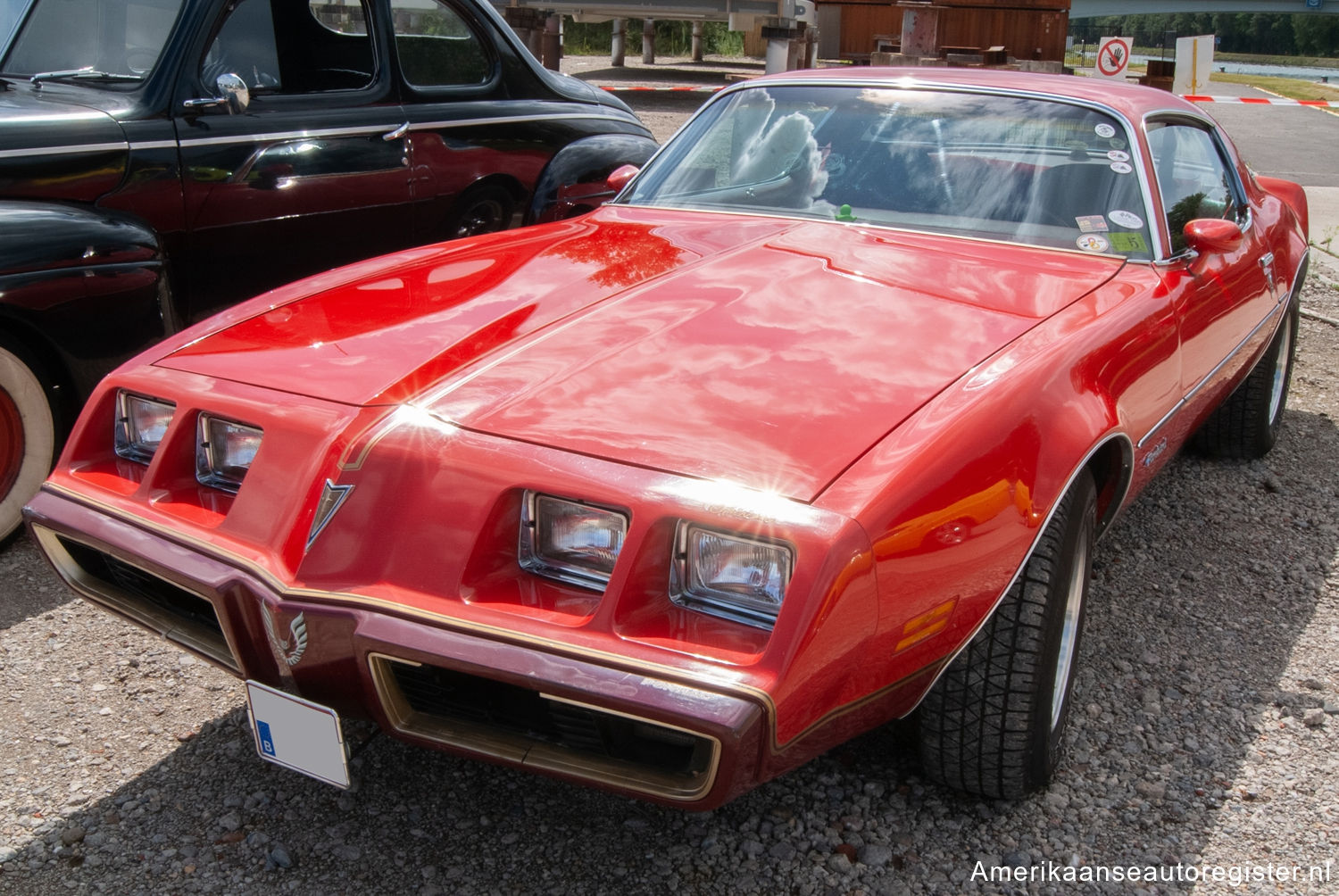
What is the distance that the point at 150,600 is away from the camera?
2.25 meters

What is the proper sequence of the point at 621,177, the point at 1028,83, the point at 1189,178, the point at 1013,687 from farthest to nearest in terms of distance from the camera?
the point at 621,177
the point at 1189,178
the point at 1028,83
the point at 1013,687

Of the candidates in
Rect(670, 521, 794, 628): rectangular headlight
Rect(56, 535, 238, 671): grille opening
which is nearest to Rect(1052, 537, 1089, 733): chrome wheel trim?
Rect(670, 521, 794, 628): rectangular headlight

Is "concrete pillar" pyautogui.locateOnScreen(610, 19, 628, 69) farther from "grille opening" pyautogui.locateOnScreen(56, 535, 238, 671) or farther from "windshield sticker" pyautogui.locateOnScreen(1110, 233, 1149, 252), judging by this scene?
"grille opening" pyautogui.locateOnScreen(56, 535, 238, 671)

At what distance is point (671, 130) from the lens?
12.4 metres

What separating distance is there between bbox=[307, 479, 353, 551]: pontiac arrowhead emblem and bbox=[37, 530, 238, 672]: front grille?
33cm

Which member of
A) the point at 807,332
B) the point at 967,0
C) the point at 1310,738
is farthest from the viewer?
the point at 967,0

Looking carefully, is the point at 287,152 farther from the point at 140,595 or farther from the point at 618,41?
the point at 618,41

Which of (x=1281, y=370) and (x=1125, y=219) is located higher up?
(x=1125, y=219)

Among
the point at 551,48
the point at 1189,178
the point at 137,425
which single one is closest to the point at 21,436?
the point at 137,425

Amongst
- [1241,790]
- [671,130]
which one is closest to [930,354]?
[1241,790]

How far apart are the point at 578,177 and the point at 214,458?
119 inches

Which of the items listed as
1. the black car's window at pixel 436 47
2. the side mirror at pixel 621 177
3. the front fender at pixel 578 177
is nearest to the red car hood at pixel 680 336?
the side mirror at pixel 621 177

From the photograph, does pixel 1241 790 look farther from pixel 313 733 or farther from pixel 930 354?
pixel 313 733

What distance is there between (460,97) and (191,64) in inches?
44.8
